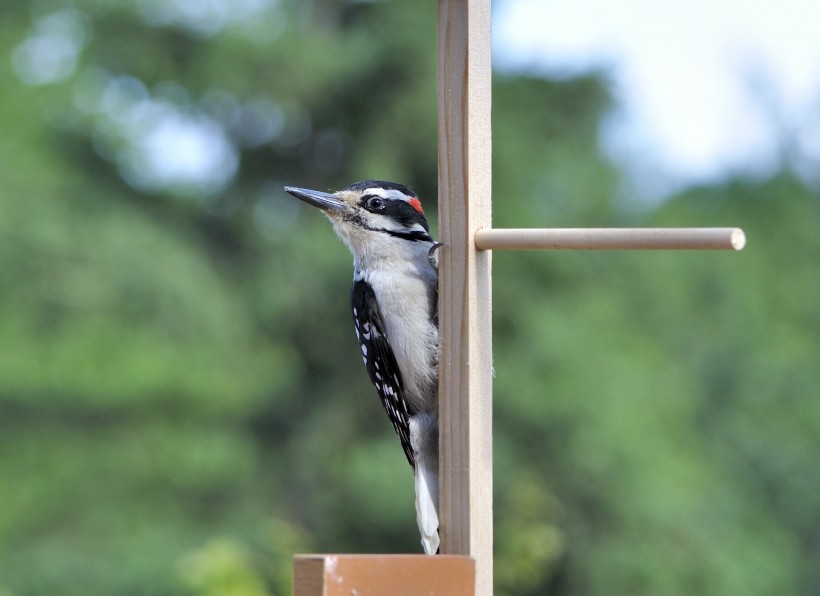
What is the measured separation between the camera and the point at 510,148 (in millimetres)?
12445

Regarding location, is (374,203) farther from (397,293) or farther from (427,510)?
(427,510)

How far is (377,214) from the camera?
133 inches

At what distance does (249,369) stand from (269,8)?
13.3ft

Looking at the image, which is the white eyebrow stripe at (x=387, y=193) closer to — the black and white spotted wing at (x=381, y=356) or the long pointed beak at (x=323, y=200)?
the long pointed beak at (x=323, y=200)

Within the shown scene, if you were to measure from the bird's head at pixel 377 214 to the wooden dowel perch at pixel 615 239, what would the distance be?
25.2 inches

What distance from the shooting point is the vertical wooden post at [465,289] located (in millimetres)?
2703

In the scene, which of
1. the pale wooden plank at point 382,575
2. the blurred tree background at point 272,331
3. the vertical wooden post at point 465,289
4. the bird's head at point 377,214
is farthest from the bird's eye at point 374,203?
the blurred tree background at point 272,331

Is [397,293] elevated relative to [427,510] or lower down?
elevated

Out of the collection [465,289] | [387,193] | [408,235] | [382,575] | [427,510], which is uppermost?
[387,193]

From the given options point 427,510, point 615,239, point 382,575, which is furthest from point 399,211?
point 382,575

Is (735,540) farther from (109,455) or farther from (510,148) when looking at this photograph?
(109,455)

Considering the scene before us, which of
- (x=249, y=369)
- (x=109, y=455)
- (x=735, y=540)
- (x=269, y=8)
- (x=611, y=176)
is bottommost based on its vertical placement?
(x=735, y=540)

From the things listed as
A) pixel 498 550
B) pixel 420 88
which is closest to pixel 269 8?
pixel 420 88

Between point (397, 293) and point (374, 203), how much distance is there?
28 cm
